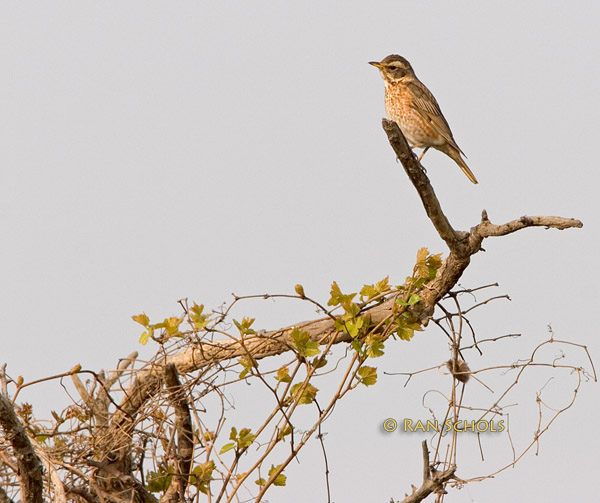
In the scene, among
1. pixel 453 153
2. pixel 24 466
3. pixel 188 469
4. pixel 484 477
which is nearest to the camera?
pixel 24 466

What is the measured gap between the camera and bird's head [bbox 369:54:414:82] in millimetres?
6398

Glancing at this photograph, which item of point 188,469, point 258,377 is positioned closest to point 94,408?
point 188,469

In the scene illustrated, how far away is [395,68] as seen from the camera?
643cm

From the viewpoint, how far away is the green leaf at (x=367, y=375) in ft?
14.2

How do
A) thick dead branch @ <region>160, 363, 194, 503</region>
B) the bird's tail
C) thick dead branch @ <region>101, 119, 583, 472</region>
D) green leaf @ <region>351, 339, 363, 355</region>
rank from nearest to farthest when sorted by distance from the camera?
thick dead branch @ <region>101, 119, 583, 472</region>, green leaf @ <region>351, 339, 363, 355</region>, thick dead branch @ <region>160, 363, 194, 503</region>, the bird's tail

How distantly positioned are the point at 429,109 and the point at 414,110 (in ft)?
0.35

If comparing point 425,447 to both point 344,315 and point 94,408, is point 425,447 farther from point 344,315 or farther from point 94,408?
point 94,408

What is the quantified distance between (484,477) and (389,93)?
318cm

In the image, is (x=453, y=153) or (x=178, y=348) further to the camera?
(x=453, y=153)

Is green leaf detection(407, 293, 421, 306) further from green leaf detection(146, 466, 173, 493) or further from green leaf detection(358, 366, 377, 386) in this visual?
green leaf detection(146, 466, 173, 493)

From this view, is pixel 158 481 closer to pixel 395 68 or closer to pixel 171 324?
pixel 171 324

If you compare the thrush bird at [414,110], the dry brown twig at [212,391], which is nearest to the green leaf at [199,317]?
the dry brown twig at [212,391]

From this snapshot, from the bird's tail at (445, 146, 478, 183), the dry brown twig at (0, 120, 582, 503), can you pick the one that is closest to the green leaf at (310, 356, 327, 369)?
the dry brown twig at (0, 120, 582, 503)

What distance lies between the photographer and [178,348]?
4.60m
